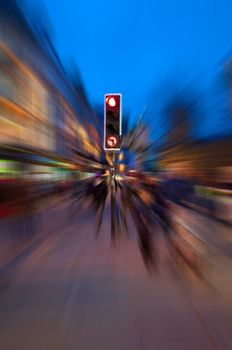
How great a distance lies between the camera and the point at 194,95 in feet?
101

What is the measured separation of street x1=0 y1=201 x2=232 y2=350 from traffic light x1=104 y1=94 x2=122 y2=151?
2031 mm

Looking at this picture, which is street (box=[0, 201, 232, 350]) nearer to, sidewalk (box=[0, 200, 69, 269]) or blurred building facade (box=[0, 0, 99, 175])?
sidewalk (box=[0, 200, 69, 269])

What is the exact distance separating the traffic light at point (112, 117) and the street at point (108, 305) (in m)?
2.03

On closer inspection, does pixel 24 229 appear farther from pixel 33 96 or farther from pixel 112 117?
pixel 33 96

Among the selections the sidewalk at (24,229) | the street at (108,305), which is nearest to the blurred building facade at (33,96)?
the sidewalk at (24,229)

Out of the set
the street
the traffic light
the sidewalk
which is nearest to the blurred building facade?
the sidewalk

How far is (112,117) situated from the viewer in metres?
6.98

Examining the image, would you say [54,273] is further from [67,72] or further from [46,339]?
[67,72]

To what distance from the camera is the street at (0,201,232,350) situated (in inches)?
121

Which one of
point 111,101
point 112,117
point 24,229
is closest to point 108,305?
point 112,117

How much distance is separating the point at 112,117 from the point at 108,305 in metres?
3.83

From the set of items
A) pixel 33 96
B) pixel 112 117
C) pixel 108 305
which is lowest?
pixel 108 305

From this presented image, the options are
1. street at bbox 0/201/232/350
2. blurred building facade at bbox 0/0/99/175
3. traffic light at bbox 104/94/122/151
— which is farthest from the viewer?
blurred building facade at bbox 0/0/99/175

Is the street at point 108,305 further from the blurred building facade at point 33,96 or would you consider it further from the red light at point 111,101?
the blurred building facade at point 33,96
